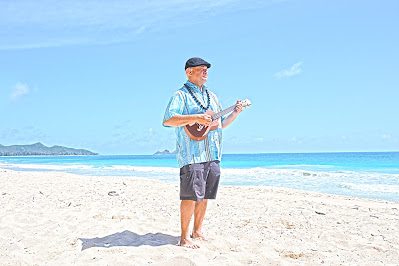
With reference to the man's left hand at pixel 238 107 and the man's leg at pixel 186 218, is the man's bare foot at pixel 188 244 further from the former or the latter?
the man's left hand at pixel 238 107

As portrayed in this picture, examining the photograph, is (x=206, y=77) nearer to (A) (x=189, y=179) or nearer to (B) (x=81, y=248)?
(A) (x=189, y=179)

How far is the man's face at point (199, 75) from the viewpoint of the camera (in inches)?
152

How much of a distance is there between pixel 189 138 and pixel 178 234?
141 centimetres

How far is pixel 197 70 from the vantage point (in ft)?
12.7

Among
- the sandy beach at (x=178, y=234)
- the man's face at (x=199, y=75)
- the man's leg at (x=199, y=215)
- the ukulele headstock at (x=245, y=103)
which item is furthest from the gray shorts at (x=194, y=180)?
the man's face at (x=199, y=75)

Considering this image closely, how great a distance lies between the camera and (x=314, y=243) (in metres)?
4.18

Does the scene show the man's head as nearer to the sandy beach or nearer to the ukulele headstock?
the ukulele headstock

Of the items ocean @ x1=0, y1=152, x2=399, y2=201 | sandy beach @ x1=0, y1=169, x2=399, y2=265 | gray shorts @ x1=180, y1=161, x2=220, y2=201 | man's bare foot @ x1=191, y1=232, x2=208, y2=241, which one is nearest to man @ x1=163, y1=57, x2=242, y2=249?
gray shorts @ x1=180, y1=161, x2=220, y2=201

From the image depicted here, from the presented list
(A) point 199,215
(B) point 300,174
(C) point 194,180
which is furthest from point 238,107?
(B) point 300,174

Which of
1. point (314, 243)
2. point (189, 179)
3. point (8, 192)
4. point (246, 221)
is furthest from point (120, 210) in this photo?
point (8, 192)

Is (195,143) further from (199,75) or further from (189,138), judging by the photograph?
(199,75)

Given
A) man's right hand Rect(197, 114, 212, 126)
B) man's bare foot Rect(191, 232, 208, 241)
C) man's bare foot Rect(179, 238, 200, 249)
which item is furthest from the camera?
man's bare foot Rect(191, 232, 208, 241)

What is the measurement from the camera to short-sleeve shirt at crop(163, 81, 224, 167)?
12.0ft

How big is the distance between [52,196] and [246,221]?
4.31m
